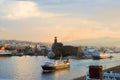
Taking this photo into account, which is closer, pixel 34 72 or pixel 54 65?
pixel 34 72

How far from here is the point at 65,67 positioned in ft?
250

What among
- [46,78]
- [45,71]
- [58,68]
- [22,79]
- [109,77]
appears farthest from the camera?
[58,68]

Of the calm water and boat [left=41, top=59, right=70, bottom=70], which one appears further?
boat [left=41, top=59, right=70, bottom=70]

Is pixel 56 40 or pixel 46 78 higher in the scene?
pixel 56 40

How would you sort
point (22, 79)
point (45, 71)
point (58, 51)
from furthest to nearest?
1. point (58, 51)
2. point (45, 71)
3. point (22, 79)

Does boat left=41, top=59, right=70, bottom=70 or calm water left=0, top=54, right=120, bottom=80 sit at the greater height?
boat left=41, top=59, right=70, bottom=70

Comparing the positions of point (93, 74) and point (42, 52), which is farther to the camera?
point (42, 52)

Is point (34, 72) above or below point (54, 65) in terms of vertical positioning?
below

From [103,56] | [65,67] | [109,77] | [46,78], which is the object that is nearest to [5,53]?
[103,56]

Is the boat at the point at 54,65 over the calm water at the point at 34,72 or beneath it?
over

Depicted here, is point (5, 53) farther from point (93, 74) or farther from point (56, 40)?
point (93, 74)

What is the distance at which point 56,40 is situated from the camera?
499 feet

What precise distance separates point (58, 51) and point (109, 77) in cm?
13671

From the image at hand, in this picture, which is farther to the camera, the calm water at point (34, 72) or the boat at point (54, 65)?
the boat at point (54, 65)
